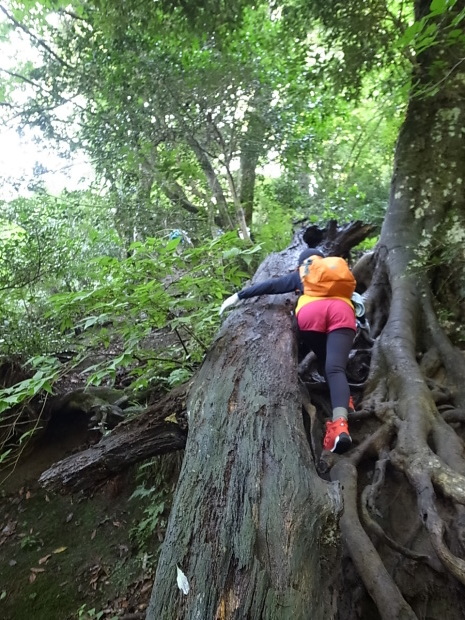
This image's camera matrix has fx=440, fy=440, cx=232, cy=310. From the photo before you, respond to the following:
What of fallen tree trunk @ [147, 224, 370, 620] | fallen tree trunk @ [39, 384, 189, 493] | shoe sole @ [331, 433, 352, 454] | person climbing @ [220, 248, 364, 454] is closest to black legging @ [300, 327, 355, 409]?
person climbing @ [220, 248, 364, 454]

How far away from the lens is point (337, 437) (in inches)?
120

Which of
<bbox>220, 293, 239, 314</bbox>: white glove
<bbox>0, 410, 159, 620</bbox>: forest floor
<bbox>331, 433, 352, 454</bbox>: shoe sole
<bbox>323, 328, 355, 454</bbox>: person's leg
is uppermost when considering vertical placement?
<bbox>220, 293, 239, 314</bbox>: white glove

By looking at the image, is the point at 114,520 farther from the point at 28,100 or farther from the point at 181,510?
the point at 28,100

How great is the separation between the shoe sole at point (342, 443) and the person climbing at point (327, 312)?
0.81ft

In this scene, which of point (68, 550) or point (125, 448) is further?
point (68, 550)

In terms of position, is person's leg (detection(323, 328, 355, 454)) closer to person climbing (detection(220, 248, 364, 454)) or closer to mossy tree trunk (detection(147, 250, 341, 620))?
person climbing (detection(220, 248, 364, 454))

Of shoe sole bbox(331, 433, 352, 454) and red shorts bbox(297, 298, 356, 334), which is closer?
shoe sole bbox(331, 433, 352, 454)

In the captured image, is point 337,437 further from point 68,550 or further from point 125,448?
point 68,550

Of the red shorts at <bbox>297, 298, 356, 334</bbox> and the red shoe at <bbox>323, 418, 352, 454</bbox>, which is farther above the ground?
the red shorts at <bbox>297, 298, 356, 334</bbox>

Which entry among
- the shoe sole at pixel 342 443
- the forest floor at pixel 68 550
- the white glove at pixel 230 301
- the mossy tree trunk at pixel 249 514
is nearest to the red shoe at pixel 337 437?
the shoe sole at pixel 342 443

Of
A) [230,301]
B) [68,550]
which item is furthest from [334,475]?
[68,550]

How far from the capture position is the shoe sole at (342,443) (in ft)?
9.91

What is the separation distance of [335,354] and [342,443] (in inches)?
30.2

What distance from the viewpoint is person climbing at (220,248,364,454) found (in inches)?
136
